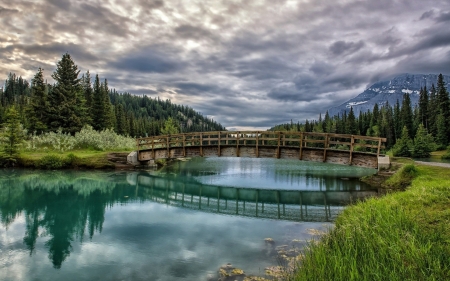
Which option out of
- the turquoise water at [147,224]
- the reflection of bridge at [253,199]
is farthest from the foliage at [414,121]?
the reflection of bridge at [253,199]

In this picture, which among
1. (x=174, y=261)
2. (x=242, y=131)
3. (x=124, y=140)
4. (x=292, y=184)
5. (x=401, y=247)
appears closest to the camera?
(x=401, y=247)

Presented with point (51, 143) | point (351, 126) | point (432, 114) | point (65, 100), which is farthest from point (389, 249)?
point (351, 126)

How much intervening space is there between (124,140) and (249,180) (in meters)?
21.4

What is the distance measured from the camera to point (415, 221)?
7871 mm

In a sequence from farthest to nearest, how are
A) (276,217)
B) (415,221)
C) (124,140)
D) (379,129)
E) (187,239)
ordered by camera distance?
(379,129)
(124,140)
(276,217)
(187,239)
(415,221)

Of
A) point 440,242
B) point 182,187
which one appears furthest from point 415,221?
point 182,187

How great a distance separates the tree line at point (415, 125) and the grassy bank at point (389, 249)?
60512 millimetres

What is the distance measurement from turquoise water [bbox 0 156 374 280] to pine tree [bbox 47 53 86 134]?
1726cm

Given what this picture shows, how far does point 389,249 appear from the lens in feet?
20.5

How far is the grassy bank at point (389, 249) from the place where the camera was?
201 inches

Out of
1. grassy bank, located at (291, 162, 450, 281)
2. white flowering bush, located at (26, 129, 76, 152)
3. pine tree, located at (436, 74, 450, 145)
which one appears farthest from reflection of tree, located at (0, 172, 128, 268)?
pine tree, located at (436, 74, 450, 145)

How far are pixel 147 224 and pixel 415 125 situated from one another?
85.4 meters

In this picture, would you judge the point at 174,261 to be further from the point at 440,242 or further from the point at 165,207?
the point at 165,207

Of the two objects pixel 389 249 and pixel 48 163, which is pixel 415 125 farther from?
pixel 389 249
